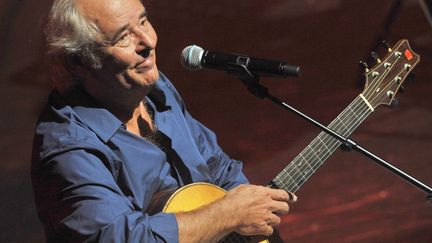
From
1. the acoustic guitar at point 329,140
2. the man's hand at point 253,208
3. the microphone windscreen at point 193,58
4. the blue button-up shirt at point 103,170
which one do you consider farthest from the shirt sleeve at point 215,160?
the microphone windscreen at point 193,58

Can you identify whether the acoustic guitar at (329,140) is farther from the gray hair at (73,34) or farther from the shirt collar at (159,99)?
the gray hair at (73,34)

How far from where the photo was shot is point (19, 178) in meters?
2.74

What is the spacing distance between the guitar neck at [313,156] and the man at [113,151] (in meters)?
0.15

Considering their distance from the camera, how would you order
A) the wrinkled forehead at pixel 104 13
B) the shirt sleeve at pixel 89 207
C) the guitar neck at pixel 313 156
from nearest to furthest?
the shirt sleeve at pixel 89 207 < the wrinkled forehead at pixel 104 13 < the guitar neck at pixel 313 156

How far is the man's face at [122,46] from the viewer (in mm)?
2314

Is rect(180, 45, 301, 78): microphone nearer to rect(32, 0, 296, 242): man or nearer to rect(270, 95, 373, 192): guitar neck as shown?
rect(32, 0, 296, 242): man

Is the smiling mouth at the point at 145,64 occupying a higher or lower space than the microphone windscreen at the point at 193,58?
lower

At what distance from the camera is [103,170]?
2184 millimetres

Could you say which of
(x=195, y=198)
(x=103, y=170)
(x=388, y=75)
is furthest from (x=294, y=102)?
(x=103, y=170)

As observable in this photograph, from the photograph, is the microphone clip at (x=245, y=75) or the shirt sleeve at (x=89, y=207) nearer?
the shirt sleeve at (x=89, y=207)

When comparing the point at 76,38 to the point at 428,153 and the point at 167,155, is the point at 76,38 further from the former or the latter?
the point at 428,153

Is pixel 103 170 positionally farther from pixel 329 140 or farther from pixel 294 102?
pixel 294 102

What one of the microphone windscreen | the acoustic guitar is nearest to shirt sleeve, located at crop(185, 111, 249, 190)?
the acoustic guitar

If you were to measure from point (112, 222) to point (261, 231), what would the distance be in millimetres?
475
